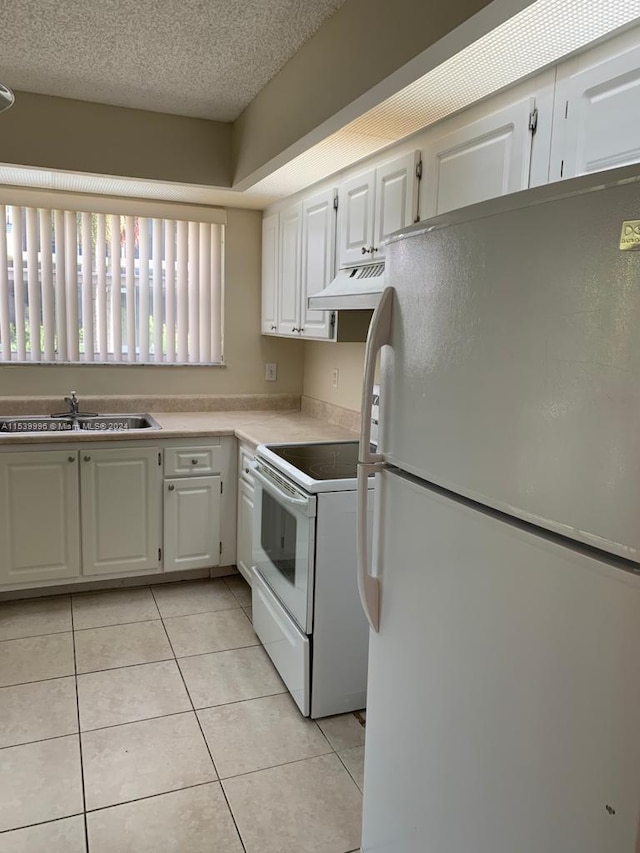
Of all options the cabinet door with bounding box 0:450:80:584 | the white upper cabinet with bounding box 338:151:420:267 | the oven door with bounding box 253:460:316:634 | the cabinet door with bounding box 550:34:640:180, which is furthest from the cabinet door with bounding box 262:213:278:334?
the cabinet door with bounding box 550:34:640:180

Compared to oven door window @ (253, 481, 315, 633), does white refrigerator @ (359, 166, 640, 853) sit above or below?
above

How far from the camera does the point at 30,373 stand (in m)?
3.72

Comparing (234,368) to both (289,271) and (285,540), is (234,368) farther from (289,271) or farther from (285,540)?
(285,540)

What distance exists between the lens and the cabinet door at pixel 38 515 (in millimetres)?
3191

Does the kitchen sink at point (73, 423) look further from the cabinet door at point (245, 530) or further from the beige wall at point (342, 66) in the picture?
the beige wall at point (342, 66)

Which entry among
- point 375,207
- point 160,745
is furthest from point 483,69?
point 160,745

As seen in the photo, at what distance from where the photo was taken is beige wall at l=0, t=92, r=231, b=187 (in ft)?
9.98

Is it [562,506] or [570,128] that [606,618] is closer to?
[562,506]

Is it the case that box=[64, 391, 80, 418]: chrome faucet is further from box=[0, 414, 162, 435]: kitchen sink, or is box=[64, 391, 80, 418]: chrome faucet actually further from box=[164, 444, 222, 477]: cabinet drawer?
box=[164, 444, 222, 477]: cabinet drawer

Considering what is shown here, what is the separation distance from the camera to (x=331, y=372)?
3.88 meters

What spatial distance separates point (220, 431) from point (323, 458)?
35.1 inches

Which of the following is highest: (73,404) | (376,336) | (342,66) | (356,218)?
(342,66)

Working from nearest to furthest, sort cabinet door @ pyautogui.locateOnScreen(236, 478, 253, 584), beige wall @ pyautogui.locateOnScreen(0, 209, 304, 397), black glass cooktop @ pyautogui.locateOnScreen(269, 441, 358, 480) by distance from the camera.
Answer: black glass cooktop @ pyautogui.locateOnScreen(269, 441, 358, 480), cabinet door @ pyautogui.locateOnScreen(236, 478, 253, 584), beige wall @ pyautogui.locateOnScreen(0, 209, 304, 397)

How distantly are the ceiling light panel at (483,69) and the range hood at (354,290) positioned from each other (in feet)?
1.58
